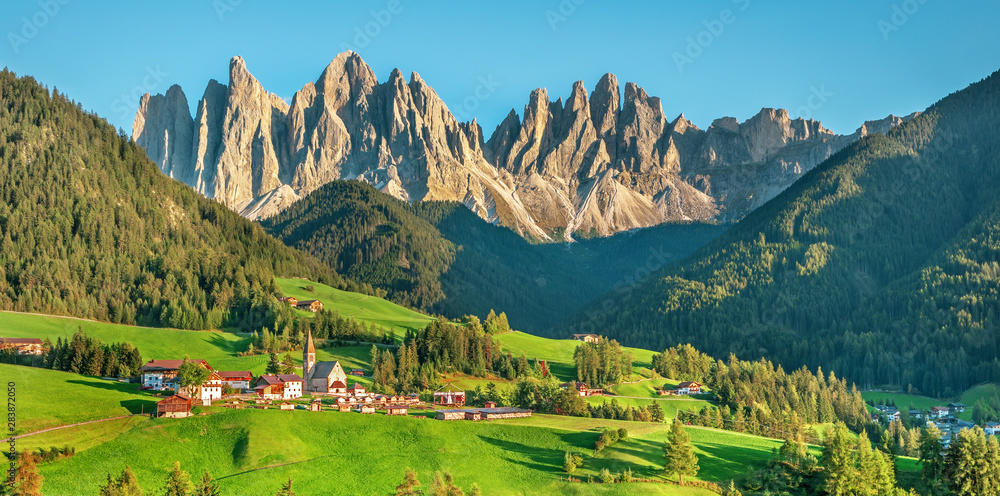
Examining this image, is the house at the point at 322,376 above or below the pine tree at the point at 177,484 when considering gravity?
above

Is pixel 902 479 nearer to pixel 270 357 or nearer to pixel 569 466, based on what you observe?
pixel 569 466

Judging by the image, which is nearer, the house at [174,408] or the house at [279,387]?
the house at [174,408]

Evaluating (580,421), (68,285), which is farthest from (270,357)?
(580,421)

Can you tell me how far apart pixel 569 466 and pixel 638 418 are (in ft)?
147

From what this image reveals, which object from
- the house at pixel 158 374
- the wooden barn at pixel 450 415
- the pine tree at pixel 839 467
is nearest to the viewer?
the pine tree at pixel 839 467

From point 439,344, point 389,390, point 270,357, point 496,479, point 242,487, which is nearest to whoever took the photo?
point 242,487

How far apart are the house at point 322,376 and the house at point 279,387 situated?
546cm

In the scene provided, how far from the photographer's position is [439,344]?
192500 millimetres

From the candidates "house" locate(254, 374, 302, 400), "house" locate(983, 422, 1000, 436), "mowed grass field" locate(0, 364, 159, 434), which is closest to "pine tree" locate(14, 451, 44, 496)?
"mowed grass field" locate(0, 364, 159, 434)

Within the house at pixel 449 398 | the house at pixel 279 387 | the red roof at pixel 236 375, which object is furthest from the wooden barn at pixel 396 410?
the red roof at pixel 236 375

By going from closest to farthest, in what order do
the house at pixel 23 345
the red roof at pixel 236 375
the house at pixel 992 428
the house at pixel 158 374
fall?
the house at pixel 158 374, the red roof at pixel 236 375, the house at pixel 23 345, the house at pixel 992 428

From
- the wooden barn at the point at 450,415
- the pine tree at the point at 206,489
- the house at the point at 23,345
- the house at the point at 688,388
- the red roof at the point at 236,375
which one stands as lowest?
the pine tree at the point at 206,489

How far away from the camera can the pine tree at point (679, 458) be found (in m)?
108

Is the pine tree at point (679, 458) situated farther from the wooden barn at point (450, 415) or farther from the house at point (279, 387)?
the house at point (279, 387)
